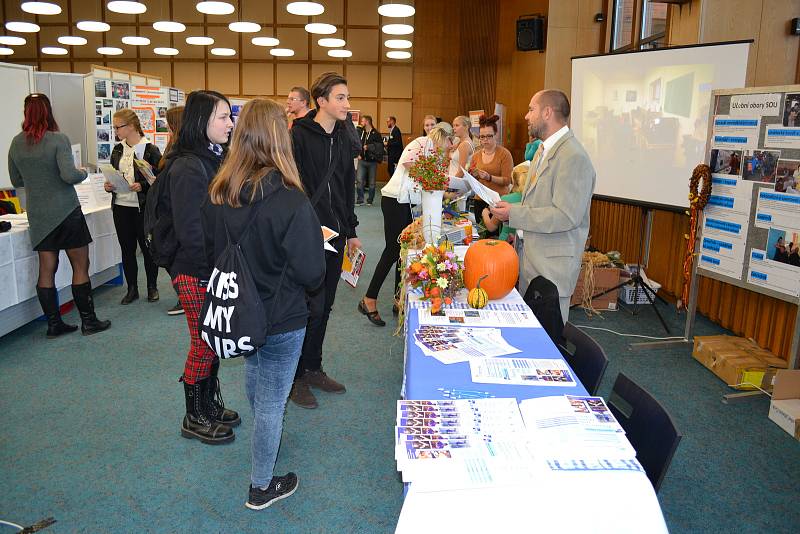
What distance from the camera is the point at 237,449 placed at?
9.96ft

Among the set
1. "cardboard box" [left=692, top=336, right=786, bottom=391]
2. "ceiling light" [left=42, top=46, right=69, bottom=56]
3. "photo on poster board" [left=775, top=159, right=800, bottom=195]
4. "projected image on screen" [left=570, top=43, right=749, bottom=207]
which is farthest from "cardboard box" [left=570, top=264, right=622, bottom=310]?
"ceiling light" [left=42, top=46, right=69, bottom=56]

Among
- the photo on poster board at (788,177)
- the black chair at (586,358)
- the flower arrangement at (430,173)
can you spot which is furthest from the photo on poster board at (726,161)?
the black chair at (586,358)

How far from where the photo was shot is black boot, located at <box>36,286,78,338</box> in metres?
4.49

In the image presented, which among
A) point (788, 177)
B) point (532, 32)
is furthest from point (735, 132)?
point (532, 32)

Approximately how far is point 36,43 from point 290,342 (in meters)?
18.2

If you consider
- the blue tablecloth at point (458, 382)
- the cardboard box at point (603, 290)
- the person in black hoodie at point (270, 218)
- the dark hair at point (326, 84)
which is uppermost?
the dark hair at point (326, 84)

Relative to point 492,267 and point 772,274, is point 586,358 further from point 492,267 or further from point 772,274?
point 772,274

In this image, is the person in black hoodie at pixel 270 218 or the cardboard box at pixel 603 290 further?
the cardboard box at pixel 603 290

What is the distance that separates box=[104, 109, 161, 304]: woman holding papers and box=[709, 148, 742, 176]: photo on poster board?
4151mm

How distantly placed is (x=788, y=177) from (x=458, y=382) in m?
2.80

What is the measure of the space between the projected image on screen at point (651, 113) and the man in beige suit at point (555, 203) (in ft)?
5.42

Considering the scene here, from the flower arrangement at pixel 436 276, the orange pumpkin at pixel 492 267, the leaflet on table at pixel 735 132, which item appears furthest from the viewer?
the leaflet on table at pixel 735 132

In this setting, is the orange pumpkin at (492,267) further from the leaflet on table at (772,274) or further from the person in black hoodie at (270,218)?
the leaflet on table at (772,274)

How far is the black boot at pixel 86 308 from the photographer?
462 centimetres
